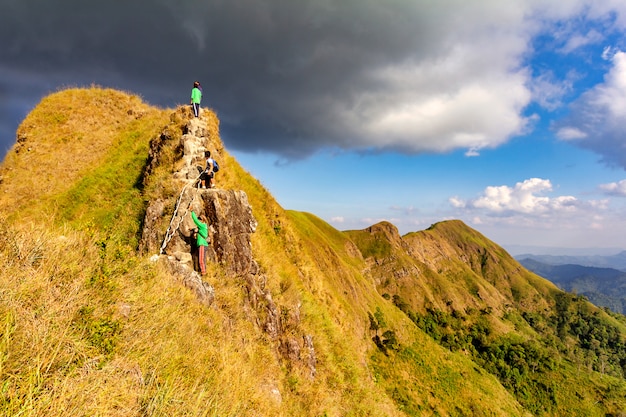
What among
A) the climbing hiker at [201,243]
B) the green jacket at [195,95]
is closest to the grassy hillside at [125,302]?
the climbing hiker at [201,243]

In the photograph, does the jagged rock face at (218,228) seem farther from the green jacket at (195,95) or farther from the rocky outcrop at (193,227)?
the green jacket at (195,95)

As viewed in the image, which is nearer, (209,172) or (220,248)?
(220,248)

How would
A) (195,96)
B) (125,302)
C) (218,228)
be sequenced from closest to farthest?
1. (125,302)
2. (218,228)
3. (195,96)

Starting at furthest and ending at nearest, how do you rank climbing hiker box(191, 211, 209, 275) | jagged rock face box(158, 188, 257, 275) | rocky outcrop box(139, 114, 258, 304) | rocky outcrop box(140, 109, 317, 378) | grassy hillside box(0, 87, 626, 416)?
jagged rock face box(158, 188, 257, 275) < rocky outcrop box(140, 109, 317, 378) < climbing hiker box(191, 211, 209, 275) < rocky outcrop box(139, 114, 258, 304) < grassy hillside box(0, 87, 626, 416)

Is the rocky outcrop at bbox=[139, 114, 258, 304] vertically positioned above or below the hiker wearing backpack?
below

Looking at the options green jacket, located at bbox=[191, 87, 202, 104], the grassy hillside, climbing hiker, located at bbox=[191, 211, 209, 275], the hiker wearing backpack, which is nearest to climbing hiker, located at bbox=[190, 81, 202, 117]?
green jacket, located at bbox=[191, 87, 202, 104]

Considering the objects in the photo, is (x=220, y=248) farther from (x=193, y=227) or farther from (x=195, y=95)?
(x=195, y=95)

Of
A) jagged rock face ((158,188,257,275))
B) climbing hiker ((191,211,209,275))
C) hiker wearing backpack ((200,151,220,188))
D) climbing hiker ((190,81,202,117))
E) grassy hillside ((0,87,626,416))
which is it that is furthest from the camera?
climbing hiker ((190,81,202,117))

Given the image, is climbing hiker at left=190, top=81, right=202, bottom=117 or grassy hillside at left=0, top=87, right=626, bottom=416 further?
climbing hiker at left=190, top=81, right=202, bottom=117

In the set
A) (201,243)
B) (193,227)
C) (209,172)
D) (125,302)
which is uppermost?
(209,172)

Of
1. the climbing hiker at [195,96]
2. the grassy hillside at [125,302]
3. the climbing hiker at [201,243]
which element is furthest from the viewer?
the climbing hiker at [195,96]

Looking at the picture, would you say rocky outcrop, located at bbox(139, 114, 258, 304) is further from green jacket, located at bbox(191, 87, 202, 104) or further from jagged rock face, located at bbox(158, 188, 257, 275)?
green jacket, located at bbox(191, 87, 202, 104)

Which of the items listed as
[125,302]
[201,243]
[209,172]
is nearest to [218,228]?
[201,243]

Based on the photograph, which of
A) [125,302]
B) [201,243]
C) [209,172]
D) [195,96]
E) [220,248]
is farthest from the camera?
[195,96]
